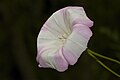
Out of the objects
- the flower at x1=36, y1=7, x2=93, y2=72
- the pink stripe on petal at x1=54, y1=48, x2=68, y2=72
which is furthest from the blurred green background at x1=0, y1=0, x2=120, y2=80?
the pink stripe on petal at x1=54, y1=48, x2=68, y2=72

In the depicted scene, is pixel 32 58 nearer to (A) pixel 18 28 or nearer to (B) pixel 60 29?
(A) pixel 18 28

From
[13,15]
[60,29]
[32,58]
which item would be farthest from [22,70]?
[60,29]

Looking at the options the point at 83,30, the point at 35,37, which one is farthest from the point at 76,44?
the point at 35,37

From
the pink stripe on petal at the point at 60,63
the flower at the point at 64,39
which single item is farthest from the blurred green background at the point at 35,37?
the pink stripe on petal at the point at 60,63

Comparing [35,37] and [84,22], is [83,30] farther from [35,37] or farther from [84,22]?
[35,37]

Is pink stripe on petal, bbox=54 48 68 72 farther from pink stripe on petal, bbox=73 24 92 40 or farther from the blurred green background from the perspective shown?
the blurred green background
